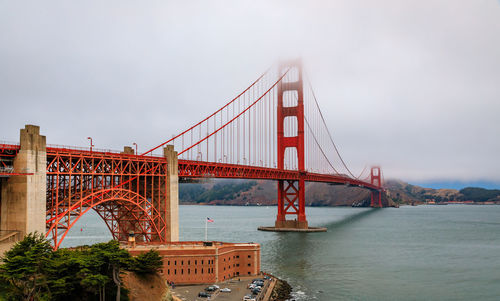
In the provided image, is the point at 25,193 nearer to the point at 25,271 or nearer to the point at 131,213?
the point at 25,271

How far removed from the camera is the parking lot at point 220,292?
40.3 m

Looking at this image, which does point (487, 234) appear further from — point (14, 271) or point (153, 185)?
point (14, 271)

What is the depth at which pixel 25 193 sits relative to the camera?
3691 cm

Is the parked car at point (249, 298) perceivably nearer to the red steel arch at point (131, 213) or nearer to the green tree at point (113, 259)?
the green tree at point (113, 259)

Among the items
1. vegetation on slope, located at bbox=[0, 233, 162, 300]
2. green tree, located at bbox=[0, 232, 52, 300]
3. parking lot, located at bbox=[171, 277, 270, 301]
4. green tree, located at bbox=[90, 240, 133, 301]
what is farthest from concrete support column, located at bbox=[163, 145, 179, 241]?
green tree, located at bbox=[0, 232, 52, 300]

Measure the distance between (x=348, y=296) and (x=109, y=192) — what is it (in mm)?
24978

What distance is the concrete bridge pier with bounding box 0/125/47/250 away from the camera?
3688cm

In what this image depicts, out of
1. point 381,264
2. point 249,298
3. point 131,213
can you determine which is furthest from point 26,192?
point 381,264

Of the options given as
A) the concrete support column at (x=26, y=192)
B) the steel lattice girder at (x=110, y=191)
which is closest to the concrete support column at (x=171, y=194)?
the steel lattice girder at (x=110, y=191)

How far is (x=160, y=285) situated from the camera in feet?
128

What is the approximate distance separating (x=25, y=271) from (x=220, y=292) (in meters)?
16.9

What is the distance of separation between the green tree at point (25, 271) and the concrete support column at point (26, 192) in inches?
138

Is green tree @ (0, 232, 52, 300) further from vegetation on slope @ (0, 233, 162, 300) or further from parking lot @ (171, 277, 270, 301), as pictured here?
parking lot @ (171, 277, 270, 301)

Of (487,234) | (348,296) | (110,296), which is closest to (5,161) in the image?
(110,296)
